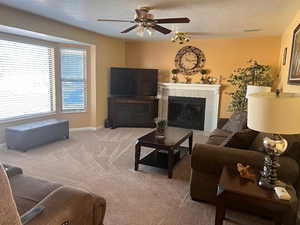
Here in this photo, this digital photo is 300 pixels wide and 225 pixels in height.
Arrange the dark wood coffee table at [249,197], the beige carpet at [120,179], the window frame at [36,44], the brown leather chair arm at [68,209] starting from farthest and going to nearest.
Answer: the window frame at [36,44] → the beige carpet at [120,179] → the dark wood coffee table at [249,197] → the brown leather chair arm at [68,209]

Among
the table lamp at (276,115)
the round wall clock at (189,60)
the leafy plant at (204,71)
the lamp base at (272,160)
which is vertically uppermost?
the round wall clock at (189,60)

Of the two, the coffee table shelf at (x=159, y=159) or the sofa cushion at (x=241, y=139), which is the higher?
the sofa cushion at (x=241, y=139)

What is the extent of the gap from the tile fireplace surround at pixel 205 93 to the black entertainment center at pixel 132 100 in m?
0.36

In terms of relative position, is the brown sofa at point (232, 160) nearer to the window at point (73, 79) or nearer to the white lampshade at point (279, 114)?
the white lampshade at point (279, 114)

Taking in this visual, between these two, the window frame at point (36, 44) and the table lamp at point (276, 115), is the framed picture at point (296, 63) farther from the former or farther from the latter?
the window frame at point (36, 44)

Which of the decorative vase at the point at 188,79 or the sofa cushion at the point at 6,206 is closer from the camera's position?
the sofa cushion at the point at 6,206

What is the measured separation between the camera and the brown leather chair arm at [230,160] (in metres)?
2.05

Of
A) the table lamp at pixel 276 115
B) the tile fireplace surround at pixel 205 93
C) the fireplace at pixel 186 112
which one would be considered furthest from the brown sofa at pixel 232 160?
the fireplace at pixel 186 112

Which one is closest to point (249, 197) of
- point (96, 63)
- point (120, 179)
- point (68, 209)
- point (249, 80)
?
point (68, 209)

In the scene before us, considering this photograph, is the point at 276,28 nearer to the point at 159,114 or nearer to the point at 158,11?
the point at 158,11

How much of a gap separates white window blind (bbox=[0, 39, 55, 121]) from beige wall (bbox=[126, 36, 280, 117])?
2.47 meters

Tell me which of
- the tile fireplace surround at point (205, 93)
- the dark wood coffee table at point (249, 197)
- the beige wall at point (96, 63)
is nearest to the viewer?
the dark wood coffee table at point (249, 197)

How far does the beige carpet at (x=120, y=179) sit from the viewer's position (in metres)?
2.30

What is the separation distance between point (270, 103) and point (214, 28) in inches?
138
